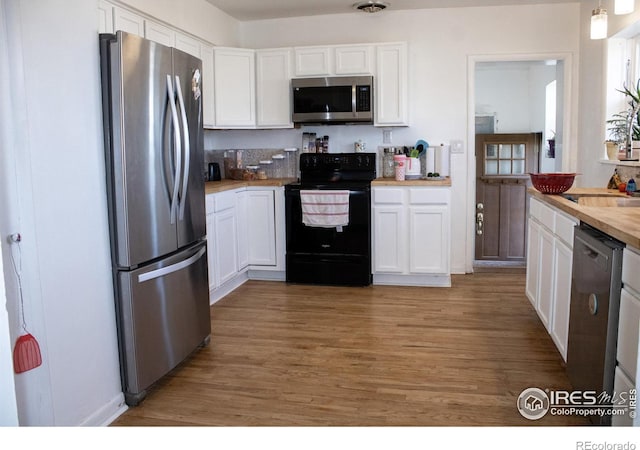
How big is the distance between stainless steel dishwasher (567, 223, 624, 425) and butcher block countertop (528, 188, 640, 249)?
0.06 meters

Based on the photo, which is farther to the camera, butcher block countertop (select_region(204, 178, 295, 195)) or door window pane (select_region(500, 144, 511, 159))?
door window pane (select_region(500, 144, 511, 159))

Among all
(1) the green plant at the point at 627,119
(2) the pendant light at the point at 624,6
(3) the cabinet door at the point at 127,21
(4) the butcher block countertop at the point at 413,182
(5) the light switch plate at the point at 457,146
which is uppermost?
(3) the cabinet door at the point at 127,21

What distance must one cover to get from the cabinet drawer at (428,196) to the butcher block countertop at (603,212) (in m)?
0.98

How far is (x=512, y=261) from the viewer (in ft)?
20.1

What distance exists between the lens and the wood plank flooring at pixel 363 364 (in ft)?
8.32

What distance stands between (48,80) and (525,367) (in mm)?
Answer: 2700

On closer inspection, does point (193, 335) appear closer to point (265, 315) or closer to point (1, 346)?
point (265, 315)

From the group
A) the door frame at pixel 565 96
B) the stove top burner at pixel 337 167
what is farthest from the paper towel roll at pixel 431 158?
the stove top burner at pixel 337 167

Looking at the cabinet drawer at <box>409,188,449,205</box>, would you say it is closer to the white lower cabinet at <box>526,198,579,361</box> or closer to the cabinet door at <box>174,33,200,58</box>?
the white lower cabinet at <box>526,198,579,361</box>

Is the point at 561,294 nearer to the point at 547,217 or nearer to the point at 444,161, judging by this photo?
the point at 547,217

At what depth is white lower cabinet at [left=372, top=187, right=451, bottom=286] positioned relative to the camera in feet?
15.4

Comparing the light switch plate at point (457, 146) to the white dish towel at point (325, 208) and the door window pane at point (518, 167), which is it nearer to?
the white dish towel at point (325, 208)

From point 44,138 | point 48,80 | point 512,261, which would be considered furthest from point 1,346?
point 512,261

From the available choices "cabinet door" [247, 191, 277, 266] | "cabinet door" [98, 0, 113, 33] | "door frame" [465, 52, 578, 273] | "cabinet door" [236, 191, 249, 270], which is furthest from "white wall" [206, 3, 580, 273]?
"cabinet door" [98, 0, 113, 33]
